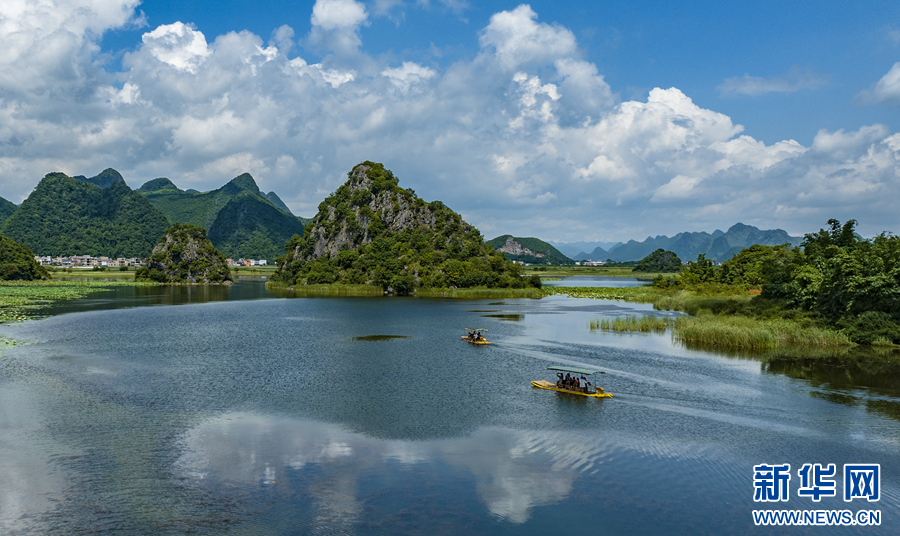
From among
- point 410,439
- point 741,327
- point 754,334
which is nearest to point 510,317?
point 741,327

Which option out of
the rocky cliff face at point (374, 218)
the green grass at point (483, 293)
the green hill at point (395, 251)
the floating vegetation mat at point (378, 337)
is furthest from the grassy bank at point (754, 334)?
the rocky cliff face at point (374, 218)

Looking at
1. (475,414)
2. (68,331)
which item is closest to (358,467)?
(475,414)

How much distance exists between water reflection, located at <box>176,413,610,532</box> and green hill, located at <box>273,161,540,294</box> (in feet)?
386

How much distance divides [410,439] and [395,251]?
14138 cm

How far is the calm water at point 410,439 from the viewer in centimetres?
1870

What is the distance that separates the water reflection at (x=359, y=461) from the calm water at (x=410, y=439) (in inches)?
4.5

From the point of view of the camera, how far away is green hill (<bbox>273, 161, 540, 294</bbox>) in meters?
150

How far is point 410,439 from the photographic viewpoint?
1043 inches

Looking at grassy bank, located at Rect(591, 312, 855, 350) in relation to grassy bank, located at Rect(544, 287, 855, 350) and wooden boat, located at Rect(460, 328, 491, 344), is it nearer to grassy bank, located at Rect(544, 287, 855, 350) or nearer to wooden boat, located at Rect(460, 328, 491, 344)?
grassy bank, located at Rect(544, 287, 855, 350)

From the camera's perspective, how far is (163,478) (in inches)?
843

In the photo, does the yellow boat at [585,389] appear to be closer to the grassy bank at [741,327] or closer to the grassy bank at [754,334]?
the grassy bank at [754,334]

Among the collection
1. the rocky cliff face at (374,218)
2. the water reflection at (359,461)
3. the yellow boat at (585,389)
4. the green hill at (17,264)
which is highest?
the rocky cliff face at (374,218)

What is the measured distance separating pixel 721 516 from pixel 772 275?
207ft

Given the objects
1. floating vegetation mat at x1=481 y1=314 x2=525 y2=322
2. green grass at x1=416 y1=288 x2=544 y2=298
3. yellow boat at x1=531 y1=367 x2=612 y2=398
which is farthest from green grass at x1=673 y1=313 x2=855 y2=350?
green grass at x1=416 y1=288 x2=544 y2=298
